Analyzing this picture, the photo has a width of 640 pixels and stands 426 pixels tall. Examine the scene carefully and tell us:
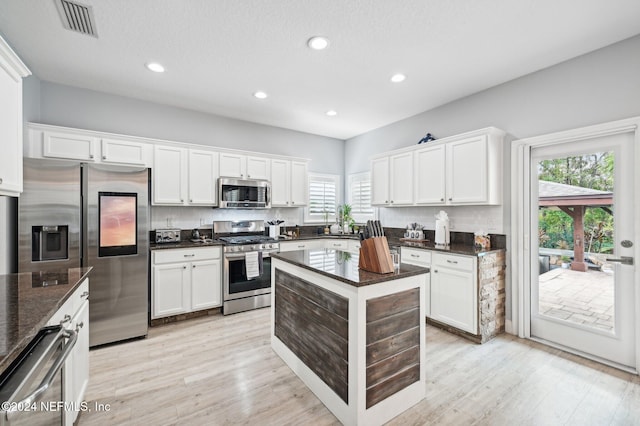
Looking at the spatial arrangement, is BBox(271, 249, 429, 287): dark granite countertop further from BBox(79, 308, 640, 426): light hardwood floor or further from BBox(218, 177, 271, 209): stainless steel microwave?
BBox(218, 177, 271, 209): stainless steel microwave

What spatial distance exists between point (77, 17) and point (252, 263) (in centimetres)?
302

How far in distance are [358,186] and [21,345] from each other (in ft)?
16.8

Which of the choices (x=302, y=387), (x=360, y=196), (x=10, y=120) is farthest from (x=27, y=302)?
(x=360, y=196)

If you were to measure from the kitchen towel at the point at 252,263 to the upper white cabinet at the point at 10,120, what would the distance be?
2.49 metres

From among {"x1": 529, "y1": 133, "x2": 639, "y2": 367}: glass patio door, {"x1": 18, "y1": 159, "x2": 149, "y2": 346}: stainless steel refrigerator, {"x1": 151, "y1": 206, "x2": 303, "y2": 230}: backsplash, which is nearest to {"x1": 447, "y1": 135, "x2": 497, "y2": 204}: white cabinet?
{"x1": 529, "y1": 133, "x2": 639, "y2": 367}: glass patio door

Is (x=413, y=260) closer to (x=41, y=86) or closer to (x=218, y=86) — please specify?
(x=218, y=86)

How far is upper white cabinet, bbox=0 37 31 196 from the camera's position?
158cm

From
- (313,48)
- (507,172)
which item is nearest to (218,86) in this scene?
(313,48)

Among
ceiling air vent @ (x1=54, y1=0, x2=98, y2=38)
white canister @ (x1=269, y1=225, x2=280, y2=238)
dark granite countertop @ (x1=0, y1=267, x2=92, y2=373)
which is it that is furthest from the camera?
white canister @ (x1=269, y1=225, x2=280, y2=238)

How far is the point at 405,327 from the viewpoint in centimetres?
201

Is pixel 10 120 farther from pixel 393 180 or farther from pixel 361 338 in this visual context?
pixel 393 180

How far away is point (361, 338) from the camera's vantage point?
5.84ft

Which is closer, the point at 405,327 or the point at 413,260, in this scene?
the point at 405,327

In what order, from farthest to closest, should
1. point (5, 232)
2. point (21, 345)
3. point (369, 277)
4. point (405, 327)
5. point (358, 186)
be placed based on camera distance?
point (358, 186), point (5, 232), point (405, 327), point (369, 277), point (21, 345)
